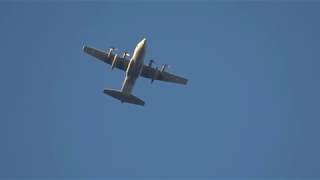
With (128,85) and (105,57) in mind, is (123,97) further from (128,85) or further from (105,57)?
(105,57)

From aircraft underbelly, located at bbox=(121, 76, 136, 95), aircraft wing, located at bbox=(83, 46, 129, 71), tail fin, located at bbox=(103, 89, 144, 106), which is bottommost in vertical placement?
tail fin, located at bbox=(103, 89, 144, 106)

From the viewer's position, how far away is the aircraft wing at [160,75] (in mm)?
110713

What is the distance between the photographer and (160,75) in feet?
367

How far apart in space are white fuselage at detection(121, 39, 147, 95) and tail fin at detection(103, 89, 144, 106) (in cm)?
65

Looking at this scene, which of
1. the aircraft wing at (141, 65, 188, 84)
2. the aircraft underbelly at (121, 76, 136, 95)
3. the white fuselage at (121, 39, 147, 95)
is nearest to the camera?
the white fuselage at (121, 39, 147, 95)

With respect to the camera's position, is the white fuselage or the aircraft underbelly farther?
the aircraft underbelly

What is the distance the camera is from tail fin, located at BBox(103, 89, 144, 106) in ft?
359

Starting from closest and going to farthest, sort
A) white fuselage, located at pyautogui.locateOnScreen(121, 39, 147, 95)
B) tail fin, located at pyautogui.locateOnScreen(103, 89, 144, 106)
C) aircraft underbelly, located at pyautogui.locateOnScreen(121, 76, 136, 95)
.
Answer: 1. white fuselage, located at pyautogui.locateOnScreen(121, 39, 147, 95)
2. aircraft underbelly, located at pyautogui.locateOnScreen(121, 76, 136, 95)
3. tail fin, located at pyautogui.locateOnScreen(103, 89, 144, 106)

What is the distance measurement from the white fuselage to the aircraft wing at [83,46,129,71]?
2417 millimetres

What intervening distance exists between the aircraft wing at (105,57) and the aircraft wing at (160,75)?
10.2 ft

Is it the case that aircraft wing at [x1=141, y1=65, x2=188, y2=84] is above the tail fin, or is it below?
above

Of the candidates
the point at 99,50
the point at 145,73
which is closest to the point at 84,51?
the point at 99,50

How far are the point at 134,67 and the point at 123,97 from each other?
239 inches

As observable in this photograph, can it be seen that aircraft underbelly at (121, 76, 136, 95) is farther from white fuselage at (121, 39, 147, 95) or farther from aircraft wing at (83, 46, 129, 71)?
aircraft wing at (83, 46, 129, 71)
